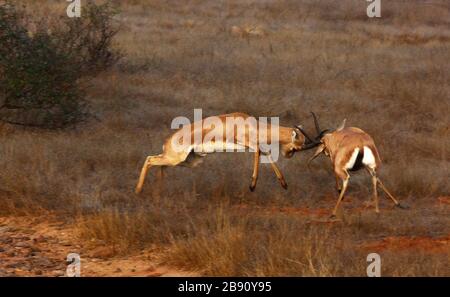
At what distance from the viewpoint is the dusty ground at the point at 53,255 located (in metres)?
6.19

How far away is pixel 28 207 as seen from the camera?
756 centimetres

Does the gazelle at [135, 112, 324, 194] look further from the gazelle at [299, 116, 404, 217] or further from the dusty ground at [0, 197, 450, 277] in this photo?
the dusty ground at [0, 197, 450, 277]

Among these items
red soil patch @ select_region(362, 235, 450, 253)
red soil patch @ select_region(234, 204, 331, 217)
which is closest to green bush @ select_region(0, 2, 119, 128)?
red soil patch @ select_region(234, 204, 331, 217)

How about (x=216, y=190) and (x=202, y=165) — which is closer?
(x=216, y=190)

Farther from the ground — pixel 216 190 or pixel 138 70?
pixel 138 70

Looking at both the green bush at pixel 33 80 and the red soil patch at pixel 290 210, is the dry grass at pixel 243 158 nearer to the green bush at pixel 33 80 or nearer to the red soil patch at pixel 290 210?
the red soil patch at pixel 290 210

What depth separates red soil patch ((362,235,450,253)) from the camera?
6848 mm

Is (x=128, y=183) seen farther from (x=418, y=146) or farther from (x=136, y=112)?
(x=418, y=146)

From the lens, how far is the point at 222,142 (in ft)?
26.4

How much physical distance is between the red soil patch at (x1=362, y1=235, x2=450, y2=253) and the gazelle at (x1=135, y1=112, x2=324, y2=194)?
1.47m

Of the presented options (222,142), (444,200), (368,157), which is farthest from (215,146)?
(444,200)

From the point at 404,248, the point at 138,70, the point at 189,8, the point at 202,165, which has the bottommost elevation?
the point at 404,248

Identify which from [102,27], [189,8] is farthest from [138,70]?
[189,8]

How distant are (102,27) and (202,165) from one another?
282 inches
